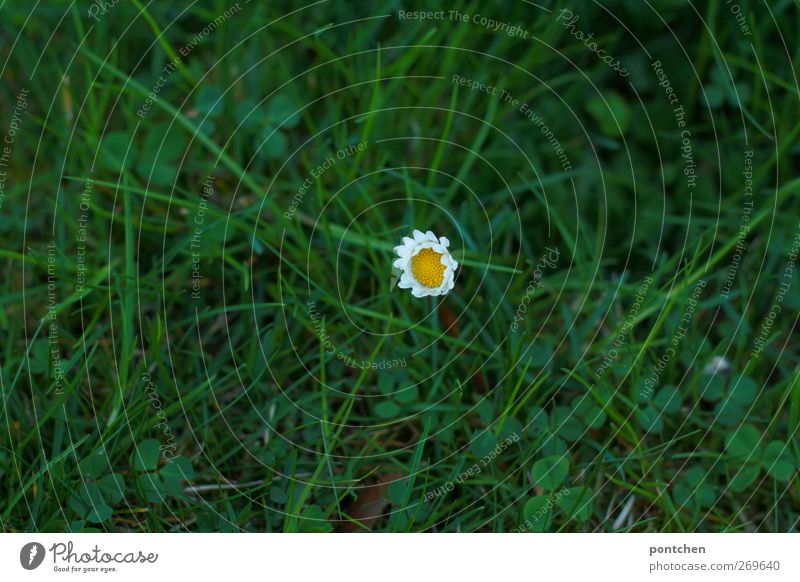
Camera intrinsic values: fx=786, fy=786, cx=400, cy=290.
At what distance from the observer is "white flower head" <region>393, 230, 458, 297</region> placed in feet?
3.96

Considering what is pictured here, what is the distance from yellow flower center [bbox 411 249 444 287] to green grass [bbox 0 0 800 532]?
37 mm

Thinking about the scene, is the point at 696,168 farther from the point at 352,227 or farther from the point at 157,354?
the point at 157,354

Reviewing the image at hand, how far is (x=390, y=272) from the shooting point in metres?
1.22
